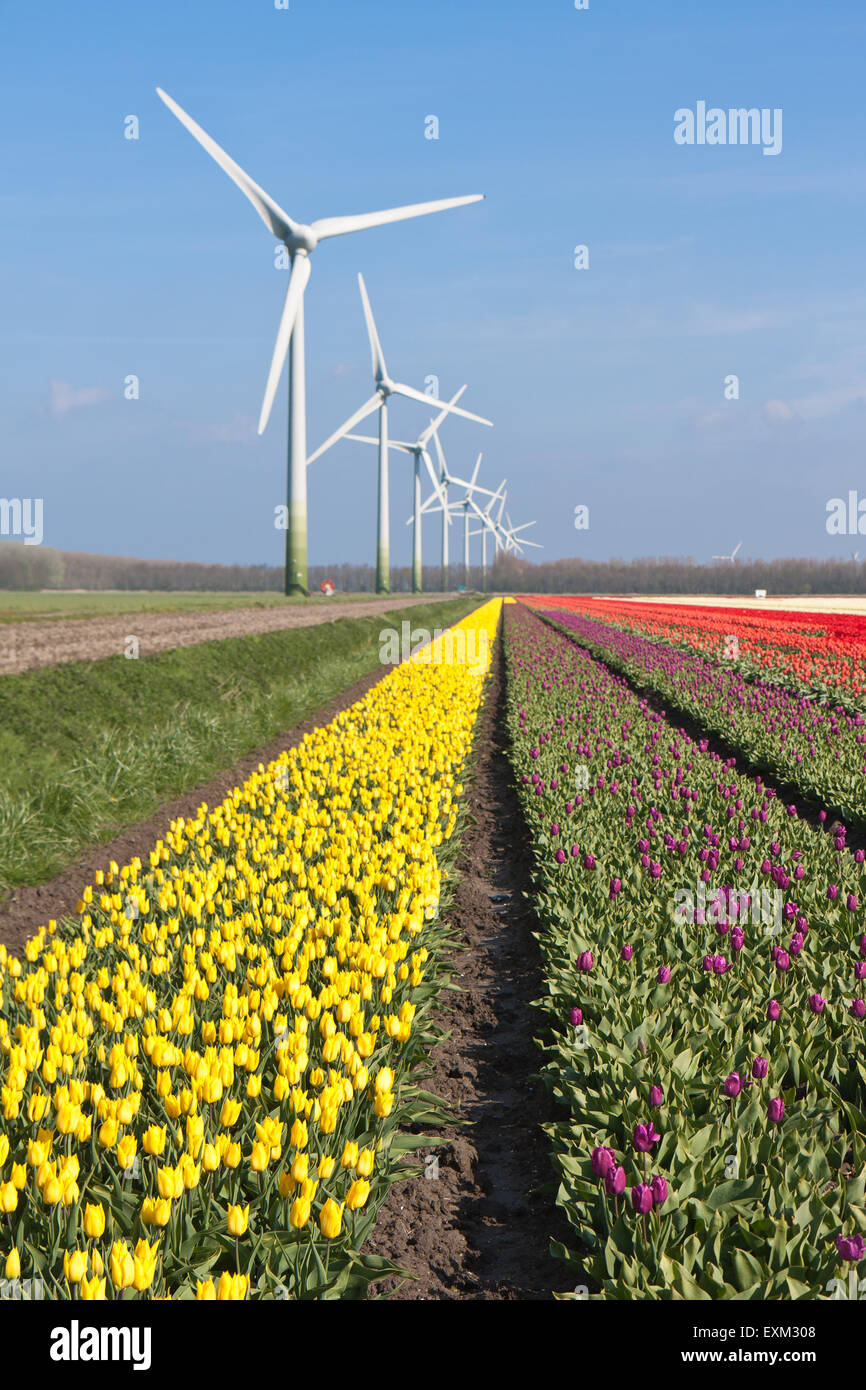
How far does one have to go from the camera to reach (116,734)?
1230 centimetres

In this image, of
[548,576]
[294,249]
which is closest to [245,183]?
[294,249]

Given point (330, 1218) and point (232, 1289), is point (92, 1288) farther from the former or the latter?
point (330, 1218)

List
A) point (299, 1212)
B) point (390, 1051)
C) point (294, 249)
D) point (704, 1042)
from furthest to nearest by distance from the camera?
1. point (294, 249)
2. point (390, 1051)
3. point (704, 1042)
4. point (299, 1212)

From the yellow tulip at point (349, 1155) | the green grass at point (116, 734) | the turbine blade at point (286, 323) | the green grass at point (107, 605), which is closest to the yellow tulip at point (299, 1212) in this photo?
the yellow tulip at point (349, 1155)

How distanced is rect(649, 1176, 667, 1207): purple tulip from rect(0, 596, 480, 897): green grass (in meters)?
6.80

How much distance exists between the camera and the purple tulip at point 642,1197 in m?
3.14

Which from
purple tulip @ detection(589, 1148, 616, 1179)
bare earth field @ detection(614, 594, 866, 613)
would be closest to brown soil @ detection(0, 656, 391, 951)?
purple tulip @ detection(589, 1148, 616, 1179)

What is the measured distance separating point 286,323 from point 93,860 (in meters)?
31.6

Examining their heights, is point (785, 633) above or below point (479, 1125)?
above

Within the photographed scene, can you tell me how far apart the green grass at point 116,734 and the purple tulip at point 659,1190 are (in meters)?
6.80
